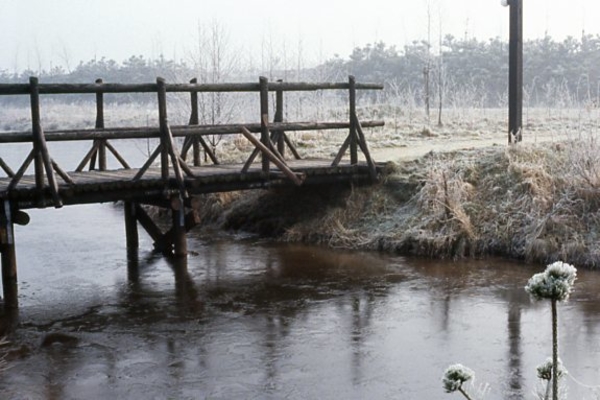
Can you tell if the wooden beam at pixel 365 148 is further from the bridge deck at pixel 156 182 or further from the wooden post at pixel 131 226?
the wooden post at pixel 131 226

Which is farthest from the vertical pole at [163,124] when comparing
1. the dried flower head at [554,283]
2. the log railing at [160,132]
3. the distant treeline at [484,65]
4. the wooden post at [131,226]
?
the distant treeline at [484,65]

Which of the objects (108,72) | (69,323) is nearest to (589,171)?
(69,323)

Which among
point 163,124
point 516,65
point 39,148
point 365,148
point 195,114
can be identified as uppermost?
point 516,65

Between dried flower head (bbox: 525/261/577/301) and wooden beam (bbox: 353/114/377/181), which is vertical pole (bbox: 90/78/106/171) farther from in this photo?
dried flower head (bbox: 525/261/577/301)

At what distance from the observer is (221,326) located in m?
9.13

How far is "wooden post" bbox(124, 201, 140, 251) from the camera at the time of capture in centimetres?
1386

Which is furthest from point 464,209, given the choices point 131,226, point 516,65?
point 131,226

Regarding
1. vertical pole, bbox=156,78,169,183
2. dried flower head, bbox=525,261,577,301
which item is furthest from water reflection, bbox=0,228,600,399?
dried flower head, bbox=525,261,577,301

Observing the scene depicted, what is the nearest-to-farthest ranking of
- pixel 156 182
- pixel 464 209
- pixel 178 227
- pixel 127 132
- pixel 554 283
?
pixel 554 283 < pixel 127 132 < pixel 156 182 < pixel 178 227 < pixel 464 209

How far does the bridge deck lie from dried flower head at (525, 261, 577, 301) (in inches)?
333

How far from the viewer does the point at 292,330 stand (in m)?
8.96

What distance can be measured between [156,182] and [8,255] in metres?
2.10

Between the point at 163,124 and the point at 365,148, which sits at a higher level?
the point at 163,124

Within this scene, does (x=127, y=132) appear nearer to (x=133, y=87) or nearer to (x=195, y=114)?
(x=133, y=87)
